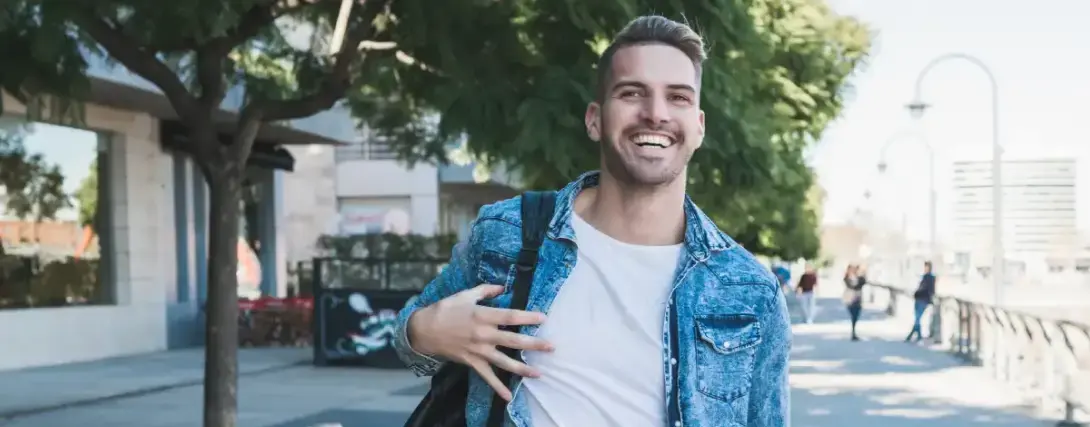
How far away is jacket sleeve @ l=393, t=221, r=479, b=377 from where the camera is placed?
2.39 meters

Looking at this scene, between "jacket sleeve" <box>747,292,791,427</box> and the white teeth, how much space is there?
0.36 meters

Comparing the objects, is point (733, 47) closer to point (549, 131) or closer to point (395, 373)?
point (549, 131)

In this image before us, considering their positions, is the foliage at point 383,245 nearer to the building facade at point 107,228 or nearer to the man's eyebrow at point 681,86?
the building facade at point 107,228

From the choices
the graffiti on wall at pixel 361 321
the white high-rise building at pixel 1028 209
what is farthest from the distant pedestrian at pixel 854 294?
the white high-rise building at pixel 1028 209

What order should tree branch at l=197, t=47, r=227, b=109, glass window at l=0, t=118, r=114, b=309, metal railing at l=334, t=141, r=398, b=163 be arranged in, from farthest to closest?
metal railing at l=334, t=141, r=398, b=163 < glass window at l=0, t=118, r=114, b=309 < tree branch at l=197, t=47, r=227, b=109

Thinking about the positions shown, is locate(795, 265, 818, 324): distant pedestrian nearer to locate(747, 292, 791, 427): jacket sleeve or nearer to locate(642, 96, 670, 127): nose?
locate(747, 292, 791, 427): jacket sleeve

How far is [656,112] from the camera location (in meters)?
2.30

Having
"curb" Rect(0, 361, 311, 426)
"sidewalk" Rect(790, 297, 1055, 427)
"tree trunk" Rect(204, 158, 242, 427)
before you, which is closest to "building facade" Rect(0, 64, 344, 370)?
"curb" Rect(0, 361, 311, 426)

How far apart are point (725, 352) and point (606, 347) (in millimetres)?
219

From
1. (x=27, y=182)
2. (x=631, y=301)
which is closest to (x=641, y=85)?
(x=631, y=301)

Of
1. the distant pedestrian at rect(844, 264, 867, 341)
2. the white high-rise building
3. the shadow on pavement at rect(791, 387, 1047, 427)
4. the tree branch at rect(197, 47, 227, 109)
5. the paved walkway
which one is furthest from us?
the white high-rise building

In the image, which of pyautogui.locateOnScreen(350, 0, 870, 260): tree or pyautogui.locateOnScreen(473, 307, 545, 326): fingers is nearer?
pyautogui.locateOnScreen(473, 307, 545, 326): fingers

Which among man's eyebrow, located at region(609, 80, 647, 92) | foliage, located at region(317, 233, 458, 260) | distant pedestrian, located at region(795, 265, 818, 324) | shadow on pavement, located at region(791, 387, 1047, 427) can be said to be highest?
man's eyebrow, located at region(609, 80, 647, 92)

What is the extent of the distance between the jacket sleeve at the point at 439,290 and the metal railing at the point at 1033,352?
453 inches
